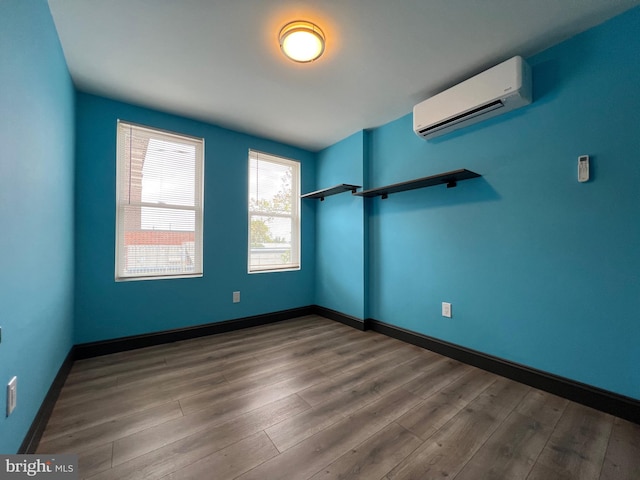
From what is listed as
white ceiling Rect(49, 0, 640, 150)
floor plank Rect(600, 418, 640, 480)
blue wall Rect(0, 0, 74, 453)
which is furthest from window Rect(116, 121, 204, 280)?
floor plank Rect(600, 418, 640, 480)

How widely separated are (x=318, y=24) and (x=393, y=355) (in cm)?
270

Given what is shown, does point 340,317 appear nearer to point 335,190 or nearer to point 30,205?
point 335,190

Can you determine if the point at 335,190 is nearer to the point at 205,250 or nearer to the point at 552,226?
the point at 205,250

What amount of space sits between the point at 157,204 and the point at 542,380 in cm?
373

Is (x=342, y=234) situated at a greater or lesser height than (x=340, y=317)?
greater

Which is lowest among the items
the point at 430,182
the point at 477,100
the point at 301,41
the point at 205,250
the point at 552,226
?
the point at 205,250

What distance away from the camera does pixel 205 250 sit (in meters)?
2.92

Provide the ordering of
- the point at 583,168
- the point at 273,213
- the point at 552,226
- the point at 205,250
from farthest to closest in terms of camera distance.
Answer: the point at 273,213
the point at 205,250
the point at 552,226
the point at 583,168

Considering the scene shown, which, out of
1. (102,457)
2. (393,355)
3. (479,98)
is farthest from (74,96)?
(393,355)

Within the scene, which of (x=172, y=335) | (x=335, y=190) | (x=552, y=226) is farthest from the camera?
(x=335, y=190)

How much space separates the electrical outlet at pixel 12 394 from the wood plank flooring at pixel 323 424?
1.25ft

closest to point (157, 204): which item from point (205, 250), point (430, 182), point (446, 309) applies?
point (205, 250)

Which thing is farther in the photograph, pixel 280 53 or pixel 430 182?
pixel 430 182

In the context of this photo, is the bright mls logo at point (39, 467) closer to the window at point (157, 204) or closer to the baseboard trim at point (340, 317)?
the window at point (157, 204)
